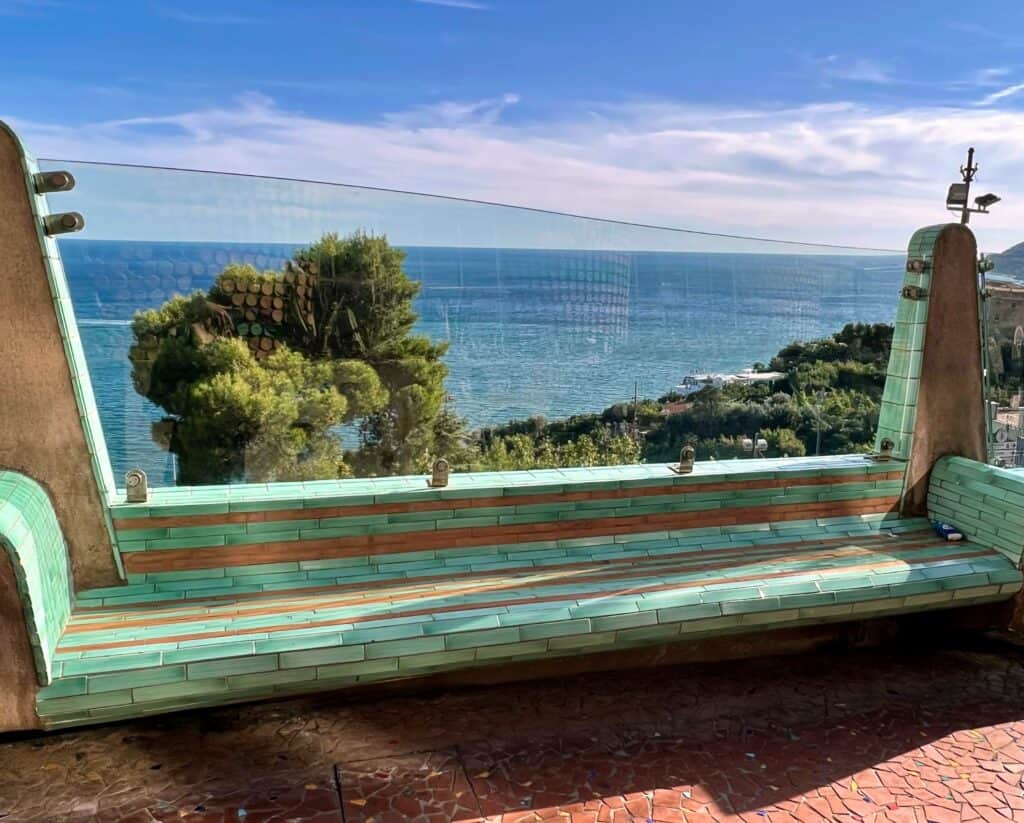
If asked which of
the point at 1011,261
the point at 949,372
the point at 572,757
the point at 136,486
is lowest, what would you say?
the point at 572,757

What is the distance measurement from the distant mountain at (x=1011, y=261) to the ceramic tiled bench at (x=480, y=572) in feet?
3.55

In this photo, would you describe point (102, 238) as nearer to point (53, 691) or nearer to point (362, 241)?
point (362, 241)

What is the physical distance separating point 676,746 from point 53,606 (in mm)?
2216

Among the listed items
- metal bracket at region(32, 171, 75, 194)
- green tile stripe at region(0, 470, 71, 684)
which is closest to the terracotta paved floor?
green tile stripe at region(0, 470, 71, 684)

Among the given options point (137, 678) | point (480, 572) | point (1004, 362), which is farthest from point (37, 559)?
point (1004, 362)

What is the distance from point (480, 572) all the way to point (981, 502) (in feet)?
8.07

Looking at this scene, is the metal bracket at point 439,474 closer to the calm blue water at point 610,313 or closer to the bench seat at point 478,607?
the bench seat at point 478,607

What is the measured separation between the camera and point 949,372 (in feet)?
13.2

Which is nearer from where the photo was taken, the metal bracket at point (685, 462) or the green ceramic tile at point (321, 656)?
the green ceramic tile at point (321, 656)

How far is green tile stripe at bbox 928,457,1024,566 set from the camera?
140 inches

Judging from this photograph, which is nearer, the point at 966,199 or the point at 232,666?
the point at 232,666

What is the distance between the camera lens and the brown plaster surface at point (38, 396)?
265cm

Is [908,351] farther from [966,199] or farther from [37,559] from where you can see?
[37,559]

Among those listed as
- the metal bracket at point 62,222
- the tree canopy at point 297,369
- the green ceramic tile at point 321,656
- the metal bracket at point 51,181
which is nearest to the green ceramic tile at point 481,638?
the green ceramic tile at point 321,656
